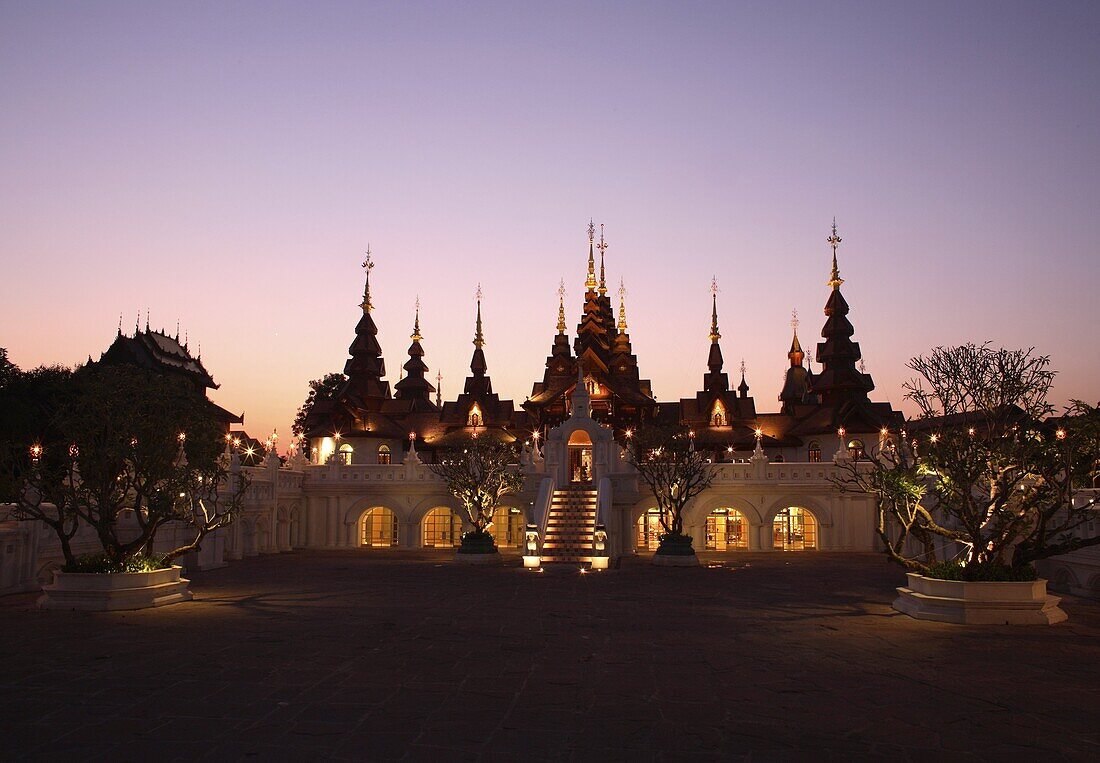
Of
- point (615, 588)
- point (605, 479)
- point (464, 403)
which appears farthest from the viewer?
point (464, 403)

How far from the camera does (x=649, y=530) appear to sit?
1831 inches

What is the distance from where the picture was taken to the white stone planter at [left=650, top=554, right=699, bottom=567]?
33875mm

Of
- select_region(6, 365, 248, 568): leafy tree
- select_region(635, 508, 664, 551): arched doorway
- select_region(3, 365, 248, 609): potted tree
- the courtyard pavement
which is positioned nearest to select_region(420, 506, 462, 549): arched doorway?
select_region(635, 508, 664, 551): arched doorway

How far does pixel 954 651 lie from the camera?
14938 millimetres

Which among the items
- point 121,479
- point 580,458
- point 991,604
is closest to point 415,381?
point 580,458

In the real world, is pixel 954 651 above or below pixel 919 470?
below

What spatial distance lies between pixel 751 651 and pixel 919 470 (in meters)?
8.47

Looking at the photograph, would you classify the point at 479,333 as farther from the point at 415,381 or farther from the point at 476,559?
the point at 476,559

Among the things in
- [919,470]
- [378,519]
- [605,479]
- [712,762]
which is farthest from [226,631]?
[378,519]

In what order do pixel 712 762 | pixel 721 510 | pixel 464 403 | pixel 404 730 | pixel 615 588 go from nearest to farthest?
pixel 712 762
pixel 404 730
pixel 615 588
pixel 721 510
pixel 464 403

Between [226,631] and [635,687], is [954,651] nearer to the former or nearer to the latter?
[635,687]

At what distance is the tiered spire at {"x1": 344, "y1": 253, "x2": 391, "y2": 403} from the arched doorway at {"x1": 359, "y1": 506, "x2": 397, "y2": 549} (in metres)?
18.8

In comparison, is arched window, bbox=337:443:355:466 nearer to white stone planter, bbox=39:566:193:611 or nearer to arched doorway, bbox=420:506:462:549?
arched doorway, bbox=420:506:462:549

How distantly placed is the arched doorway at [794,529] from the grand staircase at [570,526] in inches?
445
